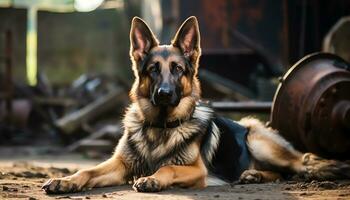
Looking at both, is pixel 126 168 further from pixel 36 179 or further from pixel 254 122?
pixel 254 122

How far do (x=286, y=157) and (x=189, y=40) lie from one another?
161cm

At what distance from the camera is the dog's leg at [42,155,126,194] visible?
5.80 meters

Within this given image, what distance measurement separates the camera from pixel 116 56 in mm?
18797

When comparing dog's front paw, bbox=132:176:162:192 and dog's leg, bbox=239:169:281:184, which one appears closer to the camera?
dog's front paw, bbox=132:176:162:192

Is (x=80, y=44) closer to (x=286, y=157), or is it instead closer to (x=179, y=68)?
(x=286, y=157)

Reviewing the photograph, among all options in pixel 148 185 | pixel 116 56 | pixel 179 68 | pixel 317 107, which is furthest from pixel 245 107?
pixel 116 56

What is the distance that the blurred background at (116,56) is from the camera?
11797 mm

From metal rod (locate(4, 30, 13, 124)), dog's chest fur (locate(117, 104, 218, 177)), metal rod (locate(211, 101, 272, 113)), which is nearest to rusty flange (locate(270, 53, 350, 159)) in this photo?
dog's chest fur (locate(117, 104, 218, 177))

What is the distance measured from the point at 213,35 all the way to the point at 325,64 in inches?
207

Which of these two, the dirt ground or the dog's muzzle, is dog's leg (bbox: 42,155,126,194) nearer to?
the dirt ground

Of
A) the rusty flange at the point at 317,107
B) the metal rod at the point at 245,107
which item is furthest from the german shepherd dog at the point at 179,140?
the metal rod at the point at 245,107

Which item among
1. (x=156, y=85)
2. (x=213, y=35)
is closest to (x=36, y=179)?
(x=156, y=85)

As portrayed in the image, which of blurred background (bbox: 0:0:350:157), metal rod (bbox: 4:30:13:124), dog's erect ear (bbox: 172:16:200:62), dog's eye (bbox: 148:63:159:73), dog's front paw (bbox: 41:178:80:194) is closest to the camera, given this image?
dog's front paw (bbox: 41:178:80:194)

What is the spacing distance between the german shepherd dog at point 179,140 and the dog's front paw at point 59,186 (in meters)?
0.24
